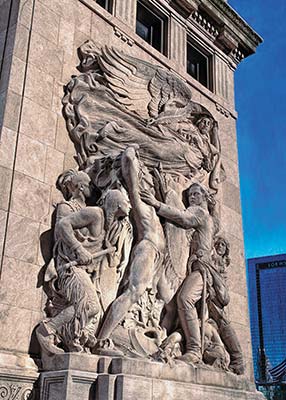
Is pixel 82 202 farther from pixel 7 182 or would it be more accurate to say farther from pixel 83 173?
pixel 7 182

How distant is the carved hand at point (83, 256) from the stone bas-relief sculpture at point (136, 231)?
29 mm

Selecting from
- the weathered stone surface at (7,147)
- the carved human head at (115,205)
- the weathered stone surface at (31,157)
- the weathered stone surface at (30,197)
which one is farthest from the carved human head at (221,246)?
the weathered stone surface at (7,147)

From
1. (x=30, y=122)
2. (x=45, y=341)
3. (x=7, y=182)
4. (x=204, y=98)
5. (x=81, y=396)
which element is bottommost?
(x=81, y=396)

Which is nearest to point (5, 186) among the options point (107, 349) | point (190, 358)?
point (107, 349)

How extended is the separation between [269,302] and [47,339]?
121360 mm

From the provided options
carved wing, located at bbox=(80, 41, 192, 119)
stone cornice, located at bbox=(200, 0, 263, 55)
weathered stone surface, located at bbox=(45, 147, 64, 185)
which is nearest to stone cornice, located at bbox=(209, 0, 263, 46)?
stone cornice, located at bbox=(200, 0, 263, 55)

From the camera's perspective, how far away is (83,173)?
37.8 ft

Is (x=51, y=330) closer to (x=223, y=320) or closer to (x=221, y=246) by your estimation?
(x=223, y=320)

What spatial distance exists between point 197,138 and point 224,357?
20.3ft

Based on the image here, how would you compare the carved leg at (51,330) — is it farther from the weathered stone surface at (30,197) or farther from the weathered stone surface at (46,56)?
the weathered stone surface at (46,56)

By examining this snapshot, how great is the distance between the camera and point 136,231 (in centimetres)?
1197

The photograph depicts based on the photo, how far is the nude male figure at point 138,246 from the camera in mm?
10719

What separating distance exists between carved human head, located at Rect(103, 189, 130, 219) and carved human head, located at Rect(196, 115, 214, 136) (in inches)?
219

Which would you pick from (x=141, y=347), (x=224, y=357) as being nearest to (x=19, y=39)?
(x=141, y=347)
